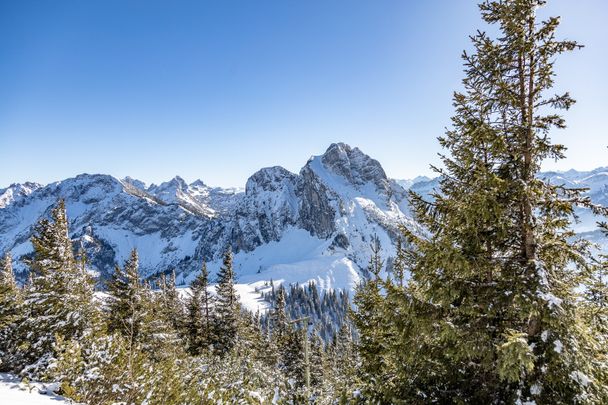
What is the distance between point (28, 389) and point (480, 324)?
454 inches

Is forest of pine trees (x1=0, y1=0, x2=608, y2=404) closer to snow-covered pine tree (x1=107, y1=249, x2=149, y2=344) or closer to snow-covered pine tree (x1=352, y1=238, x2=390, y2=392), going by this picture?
snow-covered pine tree (x1=352, y1=238, x2=390, y2=392)

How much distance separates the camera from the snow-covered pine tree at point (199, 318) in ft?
109

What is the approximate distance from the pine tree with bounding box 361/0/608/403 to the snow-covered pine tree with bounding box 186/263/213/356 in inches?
1166

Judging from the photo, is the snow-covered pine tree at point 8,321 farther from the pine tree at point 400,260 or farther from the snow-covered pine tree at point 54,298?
the pine tree at point 400,260

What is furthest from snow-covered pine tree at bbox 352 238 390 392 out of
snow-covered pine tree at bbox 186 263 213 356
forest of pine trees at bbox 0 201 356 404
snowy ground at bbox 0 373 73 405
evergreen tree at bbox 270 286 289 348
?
evergreen tree at bbox 270 286 289 348

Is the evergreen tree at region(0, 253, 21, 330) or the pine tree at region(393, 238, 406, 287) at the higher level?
the pine tree at region(393, 238, 406, 287)

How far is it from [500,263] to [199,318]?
3319 cm

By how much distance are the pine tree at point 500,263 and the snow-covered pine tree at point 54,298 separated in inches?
546

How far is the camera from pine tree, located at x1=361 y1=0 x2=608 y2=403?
5.88m

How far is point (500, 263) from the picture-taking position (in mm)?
6730

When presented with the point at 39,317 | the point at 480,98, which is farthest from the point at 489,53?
the point at 39,317

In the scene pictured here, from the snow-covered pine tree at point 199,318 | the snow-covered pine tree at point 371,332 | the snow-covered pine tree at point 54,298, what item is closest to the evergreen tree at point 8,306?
the snow-covered pine tree at point 54,298

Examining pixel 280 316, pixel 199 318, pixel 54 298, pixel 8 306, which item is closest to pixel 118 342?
pixel 54 298

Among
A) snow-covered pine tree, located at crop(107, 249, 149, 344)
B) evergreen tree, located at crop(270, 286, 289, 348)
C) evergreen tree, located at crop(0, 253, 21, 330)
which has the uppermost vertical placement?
evergreen tree, located at crop(0, 253, 21, 330)
